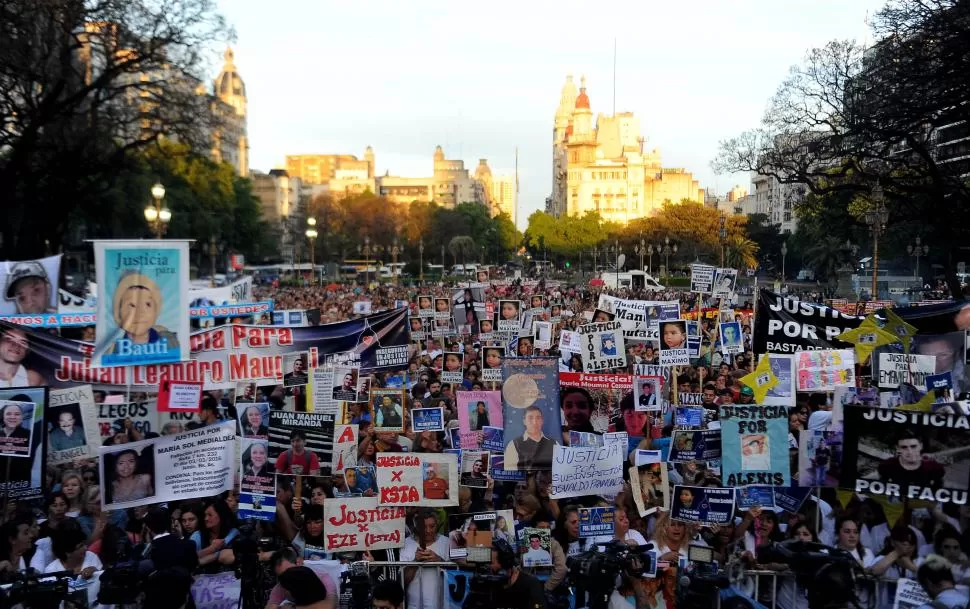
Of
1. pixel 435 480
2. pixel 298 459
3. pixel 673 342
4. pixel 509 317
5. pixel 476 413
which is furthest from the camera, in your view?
pixel 509 317

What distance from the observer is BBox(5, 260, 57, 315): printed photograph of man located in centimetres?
1328

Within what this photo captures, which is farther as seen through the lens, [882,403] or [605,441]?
[882,403]

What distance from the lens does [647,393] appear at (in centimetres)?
1023

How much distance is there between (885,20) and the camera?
2983 centimetres

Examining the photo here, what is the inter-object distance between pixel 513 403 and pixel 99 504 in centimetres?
341

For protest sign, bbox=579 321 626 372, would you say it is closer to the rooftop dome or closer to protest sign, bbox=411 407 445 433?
protest sign, bbox=411 407 445 433

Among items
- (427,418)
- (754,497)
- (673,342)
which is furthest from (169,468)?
(673,342)

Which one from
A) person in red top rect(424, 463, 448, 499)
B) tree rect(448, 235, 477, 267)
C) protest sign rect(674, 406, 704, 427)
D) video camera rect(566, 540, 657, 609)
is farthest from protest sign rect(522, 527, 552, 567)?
tree rect(448, 235, 477, 267)

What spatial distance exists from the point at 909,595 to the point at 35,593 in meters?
5.36

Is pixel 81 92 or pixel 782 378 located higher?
pixel 81 92

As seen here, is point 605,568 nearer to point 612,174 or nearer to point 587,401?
point 587,401

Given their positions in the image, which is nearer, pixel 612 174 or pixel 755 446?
pixel 755 446

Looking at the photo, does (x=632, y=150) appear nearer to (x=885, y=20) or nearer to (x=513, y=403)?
(x=885, y=20)

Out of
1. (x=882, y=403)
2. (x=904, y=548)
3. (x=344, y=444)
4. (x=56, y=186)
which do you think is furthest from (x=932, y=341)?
(x=56, y=186)
